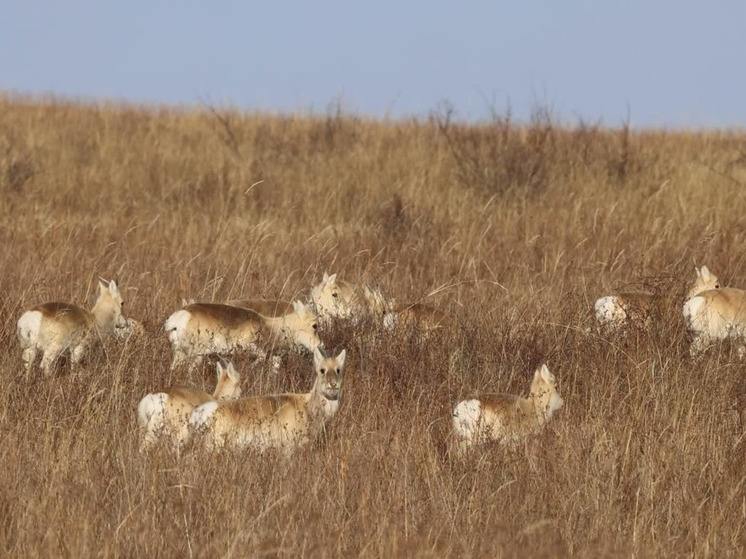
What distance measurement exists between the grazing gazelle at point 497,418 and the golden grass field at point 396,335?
15 cm

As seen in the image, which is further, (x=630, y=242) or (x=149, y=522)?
(x=630, y=242)

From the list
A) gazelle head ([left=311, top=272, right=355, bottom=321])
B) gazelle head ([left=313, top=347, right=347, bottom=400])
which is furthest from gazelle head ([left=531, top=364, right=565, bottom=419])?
gazelle head ([left=311, top=272, right=355, bottom=321])

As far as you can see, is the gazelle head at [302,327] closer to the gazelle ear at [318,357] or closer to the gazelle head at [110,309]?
the gazelle head at [110,309]

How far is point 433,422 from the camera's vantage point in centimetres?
684

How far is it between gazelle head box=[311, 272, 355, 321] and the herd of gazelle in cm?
1

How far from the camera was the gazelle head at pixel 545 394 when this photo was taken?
23.2 feet

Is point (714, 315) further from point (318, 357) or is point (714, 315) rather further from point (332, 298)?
point (318, 357)

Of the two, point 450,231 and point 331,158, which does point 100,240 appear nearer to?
point 450,231

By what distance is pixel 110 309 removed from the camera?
9.44 m

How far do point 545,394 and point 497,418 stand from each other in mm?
663

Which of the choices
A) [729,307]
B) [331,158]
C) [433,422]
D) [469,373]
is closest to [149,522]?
[433,422]

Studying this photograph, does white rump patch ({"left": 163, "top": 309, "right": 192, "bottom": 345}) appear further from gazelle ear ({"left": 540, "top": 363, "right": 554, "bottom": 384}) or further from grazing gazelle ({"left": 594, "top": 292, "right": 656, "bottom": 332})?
grazing gazelle ({"left": 594, "top": 292, "right": 656, "bottom": 332})

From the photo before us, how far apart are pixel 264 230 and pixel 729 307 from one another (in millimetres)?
5603

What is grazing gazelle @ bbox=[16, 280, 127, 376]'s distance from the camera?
854 cm
